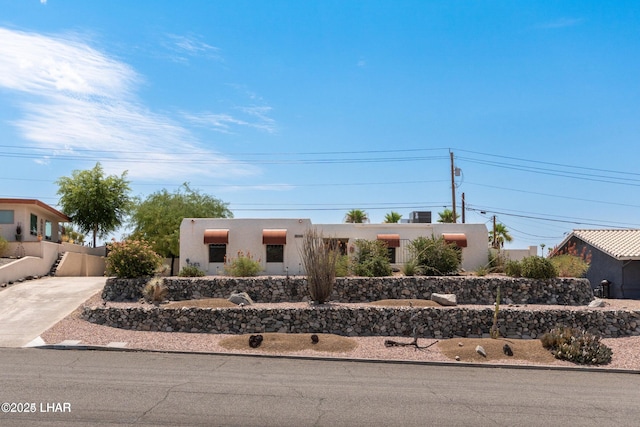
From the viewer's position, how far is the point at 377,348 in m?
17.7

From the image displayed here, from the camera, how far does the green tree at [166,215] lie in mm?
39594

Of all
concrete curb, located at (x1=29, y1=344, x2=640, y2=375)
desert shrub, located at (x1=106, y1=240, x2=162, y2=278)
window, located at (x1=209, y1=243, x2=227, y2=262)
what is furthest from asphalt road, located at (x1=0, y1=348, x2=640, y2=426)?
window, located at (x1=209, y1=243, x2=227, y2=262)

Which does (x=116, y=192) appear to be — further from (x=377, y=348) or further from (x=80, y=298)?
(x=377, y=348)

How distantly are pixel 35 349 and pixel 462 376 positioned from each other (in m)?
11.7

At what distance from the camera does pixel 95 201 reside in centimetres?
4622

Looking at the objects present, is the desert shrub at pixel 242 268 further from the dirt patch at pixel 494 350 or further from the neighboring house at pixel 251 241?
the dirt patch at pixel 494 350

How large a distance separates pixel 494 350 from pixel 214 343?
27.5ft

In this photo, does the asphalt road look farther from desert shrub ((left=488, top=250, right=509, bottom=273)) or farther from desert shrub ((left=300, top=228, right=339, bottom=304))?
desert shrub ((left=488, top=250, right=509, bottom=273))

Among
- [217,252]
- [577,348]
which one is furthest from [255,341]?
[217,252]

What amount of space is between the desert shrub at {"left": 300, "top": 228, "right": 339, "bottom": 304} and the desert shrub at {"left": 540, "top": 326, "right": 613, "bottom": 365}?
7.82 m

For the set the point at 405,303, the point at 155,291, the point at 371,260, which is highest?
the point at 371,260

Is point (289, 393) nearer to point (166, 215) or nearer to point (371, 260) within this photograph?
point (371, 260)

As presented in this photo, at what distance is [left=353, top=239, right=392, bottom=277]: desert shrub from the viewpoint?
26.5 meters

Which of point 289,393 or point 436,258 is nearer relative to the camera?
point 289,393
